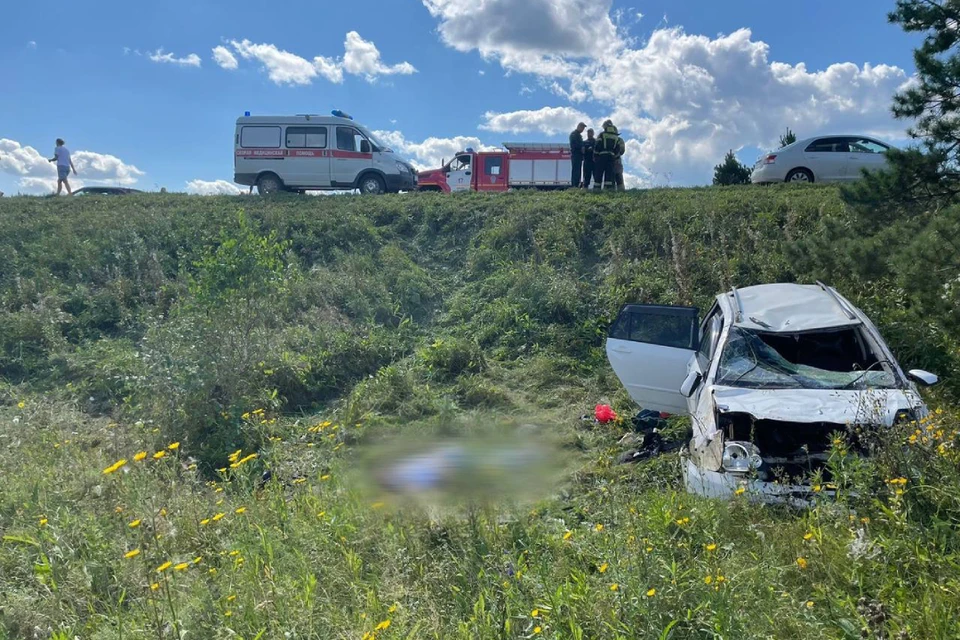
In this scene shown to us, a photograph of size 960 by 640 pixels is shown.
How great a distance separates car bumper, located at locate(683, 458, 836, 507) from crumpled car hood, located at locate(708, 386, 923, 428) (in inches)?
18.7

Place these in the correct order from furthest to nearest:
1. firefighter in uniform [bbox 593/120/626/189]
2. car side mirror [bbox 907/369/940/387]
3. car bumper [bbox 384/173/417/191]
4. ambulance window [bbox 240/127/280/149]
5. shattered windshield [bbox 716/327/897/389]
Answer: car bumper [bbox 384/173/417/191], ambulance window [bbox 240/127/280/149], firefighter in uniform [bbox 593/120/626/189], shattered windshield [bbox 716/327/897/389], car side mirror [bbox 907/369/940/387]

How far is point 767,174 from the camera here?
14.5 m

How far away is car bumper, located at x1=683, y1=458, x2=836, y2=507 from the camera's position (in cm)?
348

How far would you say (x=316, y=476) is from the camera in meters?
4.56

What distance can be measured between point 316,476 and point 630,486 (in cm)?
236

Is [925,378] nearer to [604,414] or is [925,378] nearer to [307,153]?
[604,414]

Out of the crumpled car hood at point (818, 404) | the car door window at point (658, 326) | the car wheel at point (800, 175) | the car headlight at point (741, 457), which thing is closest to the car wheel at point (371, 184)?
the car wheel at point (800, 175)

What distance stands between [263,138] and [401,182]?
13.8 ft

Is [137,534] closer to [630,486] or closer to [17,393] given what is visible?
[630,486]

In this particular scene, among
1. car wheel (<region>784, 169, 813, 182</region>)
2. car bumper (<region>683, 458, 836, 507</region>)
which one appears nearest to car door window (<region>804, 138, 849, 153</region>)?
car wheel (<region>784, 169, 813, 182</region>)

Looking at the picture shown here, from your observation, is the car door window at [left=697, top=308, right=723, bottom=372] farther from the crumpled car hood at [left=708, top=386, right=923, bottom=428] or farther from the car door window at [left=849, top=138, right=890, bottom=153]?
the car door window at [left=849, top=138, right=890, bottom=153]

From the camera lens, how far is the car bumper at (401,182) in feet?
59.5

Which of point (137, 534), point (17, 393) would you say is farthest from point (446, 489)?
point (17, 393)

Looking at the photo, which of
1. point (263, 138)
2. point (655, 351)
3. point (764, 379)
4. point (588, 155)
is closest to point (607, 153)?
point (588, 155)
